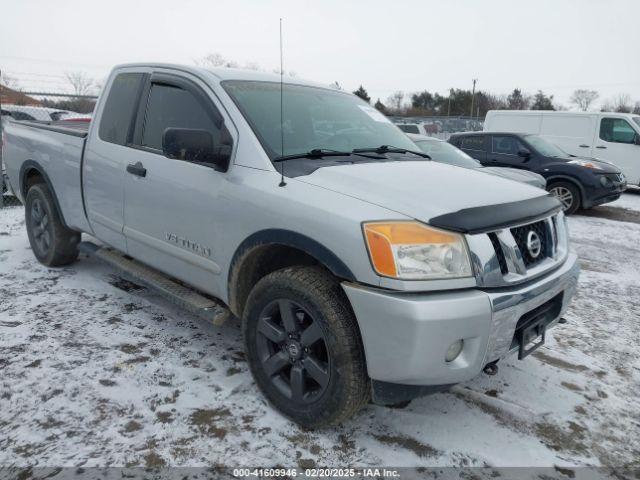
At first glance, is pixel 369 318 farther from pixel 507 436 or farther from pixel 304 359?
pixel 507 436

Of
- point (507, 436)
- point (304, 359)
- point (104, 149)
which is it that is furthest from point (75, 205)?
point (507, 436)

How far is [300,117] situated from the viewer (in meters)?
3.00

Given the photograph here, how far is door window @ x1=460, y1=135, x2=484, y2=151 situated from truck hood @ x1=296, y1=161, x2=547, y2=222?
7.85 meters

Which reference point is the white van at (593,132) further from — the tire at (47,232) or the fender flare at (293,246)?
the fender flare at (293,246)

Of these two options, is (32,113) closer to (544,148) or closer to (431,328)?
(544,148)

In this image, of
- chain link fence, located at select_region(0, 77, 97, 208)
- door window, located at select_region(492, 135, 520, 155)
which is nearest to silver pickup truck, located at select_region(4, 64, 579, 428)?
chain link fence, located at select_region(0, 77, 97, 208)

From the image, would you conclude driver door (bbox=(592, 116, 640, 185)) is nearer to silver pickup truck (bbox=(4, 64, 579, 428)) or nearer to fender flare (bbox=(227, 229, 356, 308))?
silver pickup truck (bbox=(4, 64, 579, 428))

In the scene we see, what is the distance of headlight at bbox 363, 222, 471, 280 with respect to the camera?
198 centimetres

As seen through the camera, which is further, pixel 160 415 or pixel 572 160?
pixel 572 160

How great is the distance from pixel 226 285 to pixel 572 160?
27.6ft

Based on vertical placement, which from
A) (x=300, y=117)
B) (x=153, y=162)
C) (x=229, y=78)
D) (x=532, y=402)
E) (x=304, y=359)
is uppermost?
(x=229, y=78)

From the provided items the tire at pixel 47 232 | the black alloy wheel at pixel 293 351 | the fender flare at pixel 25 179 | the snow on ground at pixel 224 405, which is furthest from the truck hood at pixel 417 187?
the tire at pixel 47 232

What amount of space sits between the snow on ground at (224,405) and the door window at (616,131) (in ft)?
32.6

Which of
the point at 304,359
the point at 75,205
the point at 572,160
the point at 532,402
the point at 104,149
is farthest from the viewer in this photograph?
the point at 572,160
